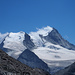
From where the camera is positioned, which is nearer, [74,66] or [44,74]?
[44,74]

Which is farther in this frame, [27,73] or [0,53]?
[0,53]

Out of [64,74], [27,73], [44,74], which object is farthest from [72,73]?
[27,73]

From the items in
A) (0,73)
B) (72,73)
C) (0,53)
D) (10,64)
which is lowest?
(0,73)

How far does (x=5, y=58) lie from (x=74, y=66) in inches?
3684

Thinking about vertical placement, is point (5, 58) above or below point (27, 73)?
above

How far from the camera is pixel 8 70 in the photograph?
33844 mm

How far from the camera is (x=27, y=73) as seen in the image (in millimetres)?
36531

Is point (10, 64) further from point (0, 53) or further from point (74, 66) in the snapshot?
point (74, 66)

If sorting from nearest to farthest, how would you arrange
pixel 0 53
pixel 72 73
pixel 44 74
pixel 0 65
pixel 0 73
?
pixel 0 73 → pixel 0 65 → pixel 0 53 → pixel 44 74 → pixel 72 73

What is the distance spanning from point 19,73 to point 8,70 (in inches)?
75.2

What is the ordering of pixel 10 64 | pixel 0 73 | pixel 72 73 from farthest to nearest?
pixel 72 73, pixel 10 64, pixel 0 73

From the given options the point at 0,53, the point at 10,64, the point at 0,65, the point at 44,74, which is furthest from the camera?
the point at 44,74

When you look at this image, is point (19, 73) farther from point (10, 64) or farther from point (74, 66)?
point (74, 66)

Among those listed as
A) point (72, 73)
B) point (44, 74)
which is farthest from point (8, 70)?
point (72, 73)
